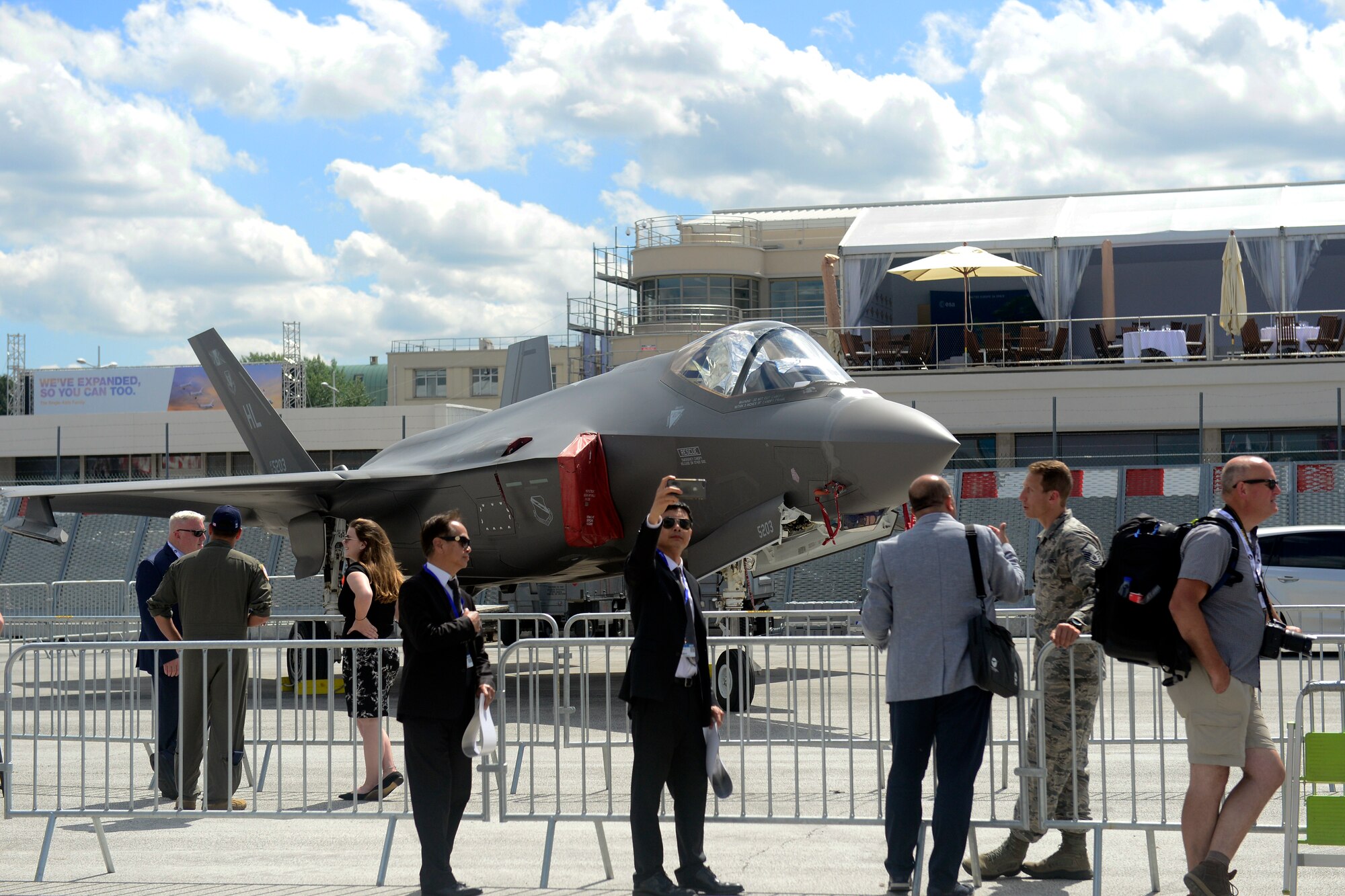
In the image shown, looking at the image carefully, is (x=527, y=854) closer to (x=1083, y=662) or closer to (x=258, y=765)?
(x=1083, y=662)

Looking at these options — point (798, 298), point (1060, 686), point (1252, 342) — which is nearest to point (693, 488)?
point (1060, 686)

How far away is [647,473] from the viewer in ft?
41.5

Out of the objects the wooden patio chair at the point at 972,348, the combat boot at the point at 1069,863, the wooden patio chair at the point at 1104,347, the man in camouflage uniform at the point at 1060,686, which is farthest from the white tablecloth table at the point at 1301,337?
the combat boot at the point at 1069,863

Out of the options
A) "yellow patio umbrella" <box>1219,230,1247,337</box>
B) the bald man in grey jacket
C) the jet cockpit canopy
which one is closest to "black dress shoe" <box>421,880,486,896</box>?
the bald man in grey jacket

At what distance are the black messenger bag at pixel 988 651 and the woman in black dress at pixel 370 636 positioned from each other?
10.6ft

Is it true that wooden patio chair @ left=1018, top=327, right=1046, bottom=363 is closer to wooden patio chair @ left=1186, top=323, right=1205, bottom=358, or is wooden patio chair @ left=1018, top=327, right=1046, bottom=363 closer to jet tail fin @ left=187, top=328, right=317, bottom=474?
wooden patio chair @ left=1186, top=323, right=1205, bottom=358

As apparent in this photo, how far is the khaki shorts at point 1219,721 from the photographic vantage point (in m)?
5.40

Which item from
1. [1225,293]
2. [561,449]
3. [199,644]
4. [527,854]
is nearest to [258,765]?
[199,644]

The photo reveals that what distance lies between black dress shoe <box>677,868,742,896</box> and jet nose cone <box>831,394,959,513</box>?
19.2 ft

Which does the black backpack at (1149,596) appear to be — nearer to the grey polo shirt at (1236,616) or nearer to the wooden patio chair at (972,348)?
the grey polo shirt at (1236,616)

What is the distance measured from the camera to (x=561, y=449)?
1294cm

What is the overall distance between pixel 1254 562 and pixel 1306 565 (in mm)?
12175

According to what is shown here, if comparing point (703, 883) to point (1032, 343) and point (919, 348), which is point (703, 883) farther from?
point (1032, 343)

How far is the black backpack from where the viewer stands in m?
5.41
